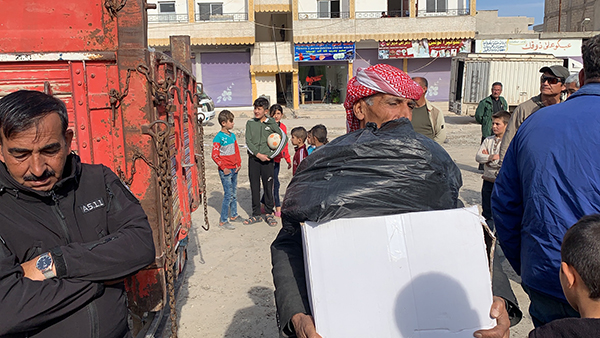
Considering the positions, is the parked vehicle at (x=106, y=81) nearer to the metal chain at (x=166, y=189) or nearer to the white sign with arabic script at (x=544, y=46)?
the metal chain at (x=166, y=189)

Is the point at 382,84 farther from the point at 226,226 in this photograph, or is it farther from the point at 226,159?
the point at 226,226

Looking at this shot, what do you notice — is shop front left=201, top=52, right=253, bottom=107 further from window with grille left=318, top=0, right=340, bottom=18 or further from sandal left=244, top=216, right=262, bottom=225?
sandal left=244, top=216, right=262, bottom=225

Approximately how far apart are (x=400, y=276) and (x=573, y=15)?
38591mm

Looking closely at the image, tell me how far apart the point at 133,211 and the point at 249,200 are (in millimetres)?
6664

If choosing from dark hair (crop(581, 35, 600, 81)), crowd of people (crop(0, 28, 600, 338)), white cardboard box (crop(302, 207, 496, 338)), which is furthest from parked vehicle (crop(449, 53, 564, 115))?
white cardboard box (crop(302, 207, 496, 338))

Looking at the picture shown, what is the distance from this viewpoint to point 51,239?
5.63 feet

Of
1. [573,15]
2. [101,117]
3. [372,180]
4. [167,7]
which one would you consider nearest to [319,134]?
[101,117]

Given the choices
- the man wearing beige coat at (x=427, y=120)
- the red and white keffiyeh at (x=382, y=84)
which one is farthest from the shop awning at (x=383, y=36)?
the red and white keffiyeh at (x=382, y=84)

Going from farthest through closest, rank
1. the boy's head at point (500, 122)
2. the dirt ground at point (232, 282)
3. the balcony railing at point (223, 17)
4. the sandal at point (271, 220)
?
the balcony railing at point (223, 17), the sandal at point (271, 220), the boy's head at point (500, 122), the dirt ground at point (232, 282)

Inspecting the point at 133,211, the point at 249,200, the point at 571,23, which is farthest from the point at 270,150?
the point at 571,23

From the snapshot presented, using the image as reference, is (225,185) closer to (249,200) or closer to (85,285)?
(249,200)

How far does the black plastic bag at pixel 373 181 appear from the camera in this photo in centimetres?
155

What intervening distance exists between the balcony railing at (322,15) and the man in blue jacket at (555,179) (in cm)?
2675

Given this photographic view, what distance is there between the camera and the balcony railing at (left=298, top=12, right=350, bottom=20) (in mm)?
27609
